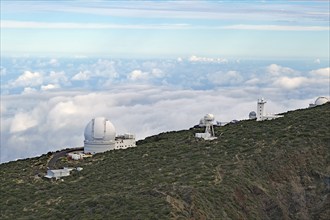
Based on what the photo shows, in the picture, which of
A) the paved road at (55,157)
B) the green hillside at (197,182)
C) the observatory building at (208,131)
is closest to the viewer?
the green hillside at (197,182)

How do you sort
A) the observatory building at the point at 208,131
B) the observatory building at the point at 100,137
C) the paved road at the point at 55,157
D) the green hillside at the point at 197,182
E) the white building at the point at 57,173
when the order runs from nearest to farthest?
the green hillside at the point at 197,182 < the white building at the point at 57,173 < the paved road at the point at 55,157 < the observatory building at the point at 208,131 < the observatory building at the point at 100,137

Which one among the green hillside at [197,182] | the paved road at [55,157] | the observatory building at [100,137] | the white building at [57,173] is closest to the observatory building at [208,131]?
the green hillside at [197,182]

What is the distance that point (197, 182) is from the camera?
42.2 metres

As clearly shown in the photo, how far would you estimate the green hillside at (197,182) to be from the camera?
38.4 m

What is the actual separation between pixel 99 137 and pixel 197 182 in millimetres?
22966

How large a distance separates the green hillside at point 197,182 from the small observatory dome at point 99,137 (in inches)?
217

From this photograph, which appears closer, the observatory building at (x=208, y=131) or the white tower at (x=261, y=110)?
the observatory building at (x=208, y=131)

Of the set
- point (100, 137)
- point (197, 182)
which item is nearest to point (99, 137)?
point (100, 137)

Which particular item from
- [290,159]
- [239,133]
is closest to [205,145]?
[239,133]

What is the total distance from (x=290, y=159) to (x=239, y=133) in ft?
34.3

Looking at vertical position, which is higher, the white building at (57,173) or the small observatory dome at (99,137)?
the small observatory dome at (99,137)

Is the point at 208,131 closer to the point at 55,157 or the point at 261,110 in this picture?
the point at 261,110

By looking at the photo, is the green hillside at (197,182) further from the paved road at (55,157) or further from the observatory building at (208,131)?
the observatory building at (208,131)

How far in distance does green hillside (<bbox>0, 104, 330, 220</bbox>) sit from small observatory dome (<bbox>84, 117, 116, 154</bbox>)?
5.52 metres
